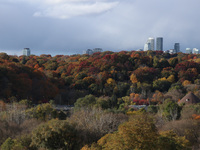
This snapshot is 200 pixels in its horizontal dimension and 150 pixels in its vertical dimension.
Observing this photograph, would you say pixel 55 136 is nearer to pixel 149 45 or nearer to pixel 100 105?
pixel 100 105

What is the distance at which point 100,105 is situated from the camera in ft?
85.7

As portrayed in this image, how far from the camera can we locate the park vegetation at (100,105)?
1288cm

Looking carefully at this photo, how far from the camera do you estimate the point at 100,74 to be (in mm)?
52844

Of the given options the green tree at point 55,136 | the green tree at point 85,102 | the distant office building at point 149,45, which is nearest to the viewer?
the green tree at point 55,136

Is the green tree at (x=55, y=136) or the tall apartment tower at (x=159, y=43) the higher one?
the tall apartment tower at (x=159, y=43)

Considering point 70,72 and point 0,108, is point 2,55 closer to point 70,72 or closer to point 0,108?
point 70,72

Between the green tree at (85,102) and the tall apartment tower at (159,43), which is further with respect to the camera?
the tall apartment tower at (159,43)

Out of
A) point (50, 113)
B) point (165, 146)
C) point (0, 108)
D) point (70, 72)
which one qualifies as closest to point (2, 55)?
point (70, 72)

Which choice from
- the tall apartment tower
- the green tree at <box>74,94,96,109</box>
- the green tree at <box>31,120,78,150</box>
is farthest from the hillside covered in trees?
the tall apartment tower

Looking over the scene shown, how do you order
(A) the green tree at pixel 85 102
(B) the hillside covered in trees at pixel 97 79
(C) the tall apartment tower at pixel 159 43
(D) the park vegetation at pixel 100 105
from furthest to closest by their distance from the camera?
(C) the tall apartment tower at pixel 159 43
(B) the hillside covered in trees at pixel 97 79
(A) the green tree at pixel 85 102
(D) the park vegetation at pixel 100 105

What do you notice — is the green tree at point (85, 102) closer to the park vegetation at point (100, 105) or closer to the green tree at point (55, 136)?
the park vegetation at point (100, 105)

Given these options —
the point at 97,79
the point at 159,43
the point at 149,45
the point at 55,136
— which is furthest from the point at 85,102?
the point at 159,43

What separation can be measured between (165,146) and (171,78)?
42359 mm

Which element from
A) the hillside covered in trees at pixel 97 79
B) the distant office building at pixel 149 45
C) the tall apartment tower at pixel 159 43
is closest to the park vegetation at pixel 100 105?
the hillside covered in trees at pixel 97 79
